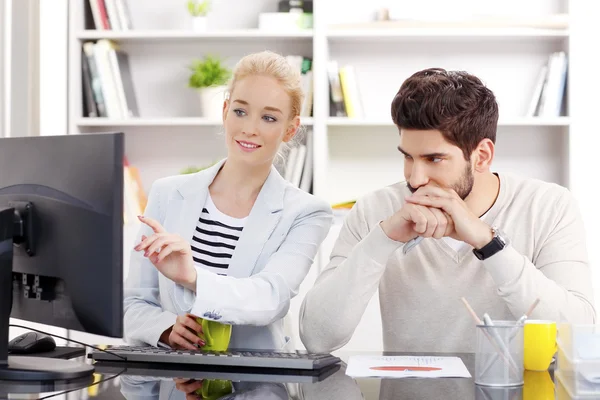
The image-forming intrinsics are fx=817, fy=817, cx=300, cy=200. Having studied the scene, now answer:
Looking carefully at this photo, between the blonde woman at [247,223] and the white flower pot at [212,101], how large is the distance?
1.43m

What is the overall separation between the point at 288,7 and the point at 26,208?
7.75ft

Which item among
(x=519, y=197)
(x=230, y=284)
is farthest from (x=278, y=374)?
(x=519, y=197)

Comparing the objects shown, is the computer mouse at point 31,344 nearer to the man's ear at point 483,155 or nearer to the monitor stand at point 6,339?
the monitor stand at point 6,339

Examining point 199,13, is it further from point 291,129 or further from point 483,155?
point 483,155

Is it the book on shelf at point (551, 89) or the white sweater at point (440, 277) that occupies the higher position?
the book on shelf at point (551, 89)

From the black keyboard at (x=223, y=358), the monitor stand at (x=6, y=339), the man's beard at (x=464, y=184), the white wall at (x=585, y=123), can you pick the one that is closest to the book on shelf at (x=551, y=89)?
the white wall at (x=585, y=123)

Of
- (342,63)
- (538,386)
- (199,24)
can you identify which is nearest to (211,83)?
(199,24)

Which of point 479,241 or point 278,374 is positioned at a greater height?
point 479,241

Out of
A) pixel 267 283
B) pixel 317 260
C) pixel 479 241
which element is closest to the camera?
pixel 479 241

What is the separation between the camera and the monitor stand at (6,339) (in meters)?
1.41

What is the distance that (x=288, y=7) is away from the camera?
3.61m

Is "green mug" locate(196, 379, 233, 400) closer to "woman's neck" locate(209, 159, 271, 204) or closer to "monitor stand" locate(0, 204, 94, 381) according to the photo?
"monitor stand" locate(0, 204, 94, 381)

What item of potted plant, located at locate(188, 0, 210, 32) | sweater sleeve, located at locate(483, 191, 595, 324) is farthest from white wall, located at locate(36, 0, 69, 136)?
sweater sleeve, located at locate(483, 191, 595, 324)

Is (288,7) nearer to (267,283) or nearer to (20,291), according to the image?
(267,283)
